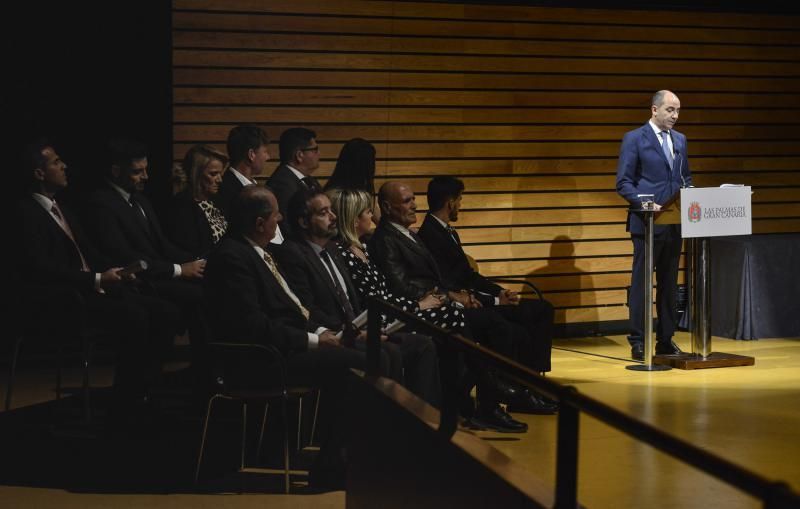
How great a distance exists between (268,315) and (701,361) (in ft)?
11.5

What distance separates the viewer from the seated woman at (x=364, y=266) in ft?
16.7

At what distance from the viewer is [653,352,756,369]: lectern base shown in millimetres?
6980

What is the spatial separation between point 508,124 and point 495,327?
3.09m

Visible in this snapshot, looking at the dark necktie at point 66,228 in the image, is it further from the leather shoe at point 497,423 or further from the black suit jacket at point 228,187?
the leather shoe at point 497,423

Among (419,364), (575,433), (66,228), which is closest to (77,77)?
(66,228)

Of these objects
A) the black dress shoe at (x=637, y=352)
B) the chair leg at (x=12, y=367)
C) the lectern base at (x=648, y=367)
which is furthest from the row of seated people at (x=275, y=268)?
the black dress shoe at (x=637, y=352)

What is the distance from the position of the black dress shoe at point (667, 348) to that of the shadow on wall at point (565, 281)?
119cm

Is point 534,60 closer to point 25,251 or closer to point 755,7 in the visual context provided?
point 755,7

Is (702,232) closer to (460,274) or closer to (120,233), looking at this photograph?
(460,274)

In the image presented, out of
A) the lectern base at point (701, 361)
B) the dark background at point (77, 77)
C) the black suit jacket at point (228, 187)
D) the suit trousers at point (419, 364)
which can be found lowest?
the lectern base at point (701, 361)

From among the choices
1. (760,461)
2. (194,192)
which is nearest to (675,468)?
(760,461)

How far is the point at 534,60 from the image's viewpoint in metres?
8.34

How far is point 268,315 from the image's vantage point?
446 cm

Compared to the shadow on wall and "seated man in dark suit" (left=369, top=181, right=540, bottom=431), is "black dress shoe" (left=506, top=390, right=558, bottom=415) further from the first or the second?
the shadow on wall
